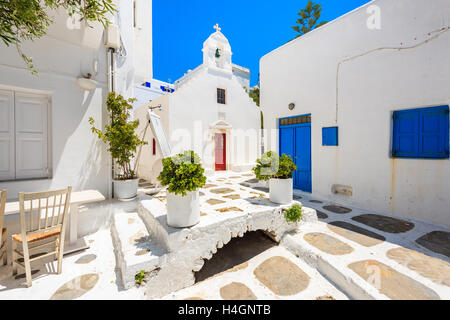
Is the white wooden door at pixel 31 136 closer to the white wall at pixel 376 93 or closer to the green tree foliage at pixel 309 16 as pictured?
the white wall at pixel 376 93

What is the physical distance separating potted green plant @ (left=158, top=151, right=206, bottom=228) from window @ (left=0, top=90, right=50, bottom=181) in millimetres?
3386

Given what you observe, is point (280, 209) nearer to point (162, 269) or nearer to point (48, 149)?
point (162, 269)

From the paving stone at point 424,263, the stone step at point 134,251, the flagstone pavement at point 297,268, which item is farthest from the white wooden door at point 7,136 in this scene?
the paving stone at point 424,263

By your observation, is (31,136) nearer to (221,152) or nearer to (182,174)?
(182,174)

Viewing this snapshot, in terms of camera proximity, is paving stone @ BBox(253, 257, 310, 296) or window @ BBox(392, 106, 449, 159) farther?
window @ BBox(392, 106, 449, 159)

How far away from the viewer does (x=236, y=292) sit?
263 centimetres

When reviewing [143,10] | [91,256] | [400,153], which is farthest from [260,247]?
[143,10]

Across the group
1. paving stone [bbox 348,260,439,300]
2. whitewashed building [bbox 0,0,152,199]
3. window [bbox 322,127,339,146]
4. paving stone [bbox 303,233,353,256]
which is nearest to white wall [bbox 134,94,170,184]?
whitewashed building [bbox 0,0,152,199]

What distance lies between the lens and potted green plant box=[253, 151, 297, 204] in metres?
4.11

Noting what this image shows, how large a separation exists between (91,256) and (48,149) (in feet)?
8.87

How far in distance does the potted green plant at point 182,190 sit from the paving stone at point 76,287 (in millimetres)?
1308

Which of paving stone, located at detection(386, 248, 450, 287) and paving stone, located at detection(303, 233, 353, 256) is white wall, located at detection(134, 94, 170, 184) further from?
paving stone, located at detection(386, 248, 450, 287)

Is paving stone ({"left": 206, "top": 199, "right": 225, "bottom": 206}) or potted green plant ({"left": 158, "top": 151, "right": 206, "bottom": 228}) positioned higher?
potted green plant ({"left": 158, "top": 151, "right": 206, "bottom": 228})

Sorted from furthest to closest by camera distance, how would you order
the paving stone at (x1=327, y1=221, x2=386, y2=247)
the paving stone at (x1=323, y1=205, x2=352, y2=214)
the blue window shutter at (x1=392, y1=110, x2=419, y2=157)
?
1. the paving stone at (x1=323, y1=205, x2=352, y2=214)
2. the blue window shutter at (x1=392, y1=110, x2=419, y2=157)
3. the paving stone at (x1=327, y1=221, x2=386, y2=247)
